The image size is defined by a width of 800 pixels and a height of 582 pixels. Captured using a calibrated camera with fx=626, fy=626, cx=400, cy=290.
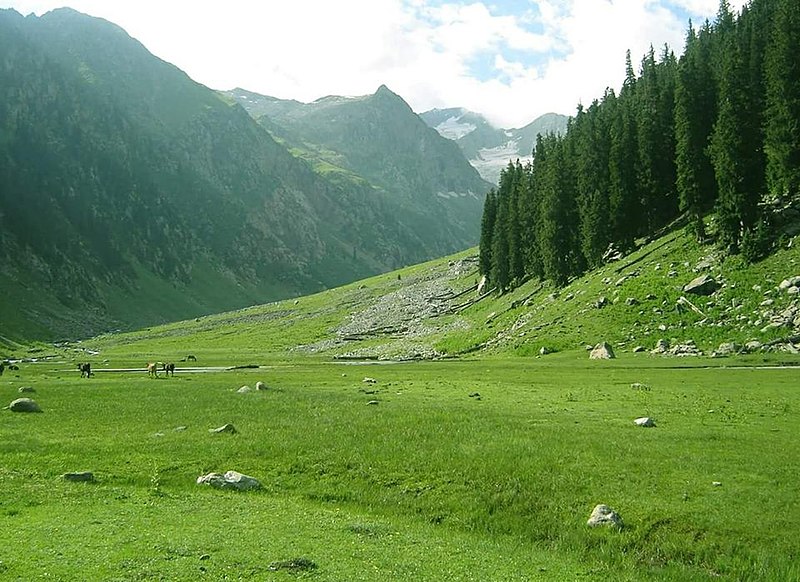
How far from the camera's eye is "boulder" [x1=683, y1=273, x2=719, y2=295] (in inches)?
2372

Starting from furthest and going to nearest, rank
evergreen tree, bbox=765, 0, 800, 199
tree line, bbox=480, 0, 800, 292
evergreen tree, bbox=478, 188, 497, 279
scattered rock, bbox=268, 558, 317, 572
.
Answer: evergreen tree, bbox=478, 188, 497, 279, tree line, bbox=480, 0, 800, 292, evergreen tree, bbox=765, 0, 800, 199, scattered rock, bbox=268, 558, 317, 572

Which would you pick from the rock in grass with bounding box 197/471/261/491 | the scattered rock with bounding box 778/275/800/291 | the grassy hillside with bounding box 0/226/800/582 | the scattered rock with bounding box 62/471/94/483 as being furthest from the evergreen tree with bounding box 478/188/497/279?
the scattered rock with bounding box 62/471/94/483

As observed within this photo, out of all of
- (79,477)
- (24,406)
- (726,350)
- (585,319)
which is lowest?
(726,350)

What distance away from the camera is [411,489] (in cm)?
2166

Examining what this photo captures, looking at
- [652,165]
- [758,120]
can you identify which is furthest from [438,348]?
[758,120]

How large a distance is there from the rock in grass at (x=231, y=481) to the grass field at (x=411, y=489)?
397mm

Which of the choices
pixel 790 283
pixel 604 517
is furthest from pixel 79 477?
pixel 790 283

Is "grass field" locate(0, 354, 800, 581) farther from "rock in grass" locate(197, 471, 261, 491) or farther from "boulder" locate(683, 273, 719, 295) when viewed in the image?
"boulder" locate(683, 273, 719, 295)

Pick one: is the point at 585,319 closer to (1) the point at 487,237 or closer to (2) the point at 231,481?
(2) the point at 231,481

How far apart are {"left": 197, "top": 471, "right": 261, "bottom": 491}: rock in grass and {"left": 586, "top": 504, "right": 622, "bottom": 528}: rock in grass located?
1103 centimetres

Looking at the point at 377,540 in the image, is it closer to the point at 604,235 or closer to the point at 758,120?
the point at 758,120

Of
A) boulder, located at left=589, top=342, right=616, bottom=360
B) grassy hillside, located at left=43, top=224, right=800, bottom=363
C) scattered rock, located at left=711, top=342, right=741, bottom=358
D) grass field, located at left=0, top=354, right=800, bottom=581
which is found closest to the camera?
grass field, located at left=0, top=354, right=800, bottom=581

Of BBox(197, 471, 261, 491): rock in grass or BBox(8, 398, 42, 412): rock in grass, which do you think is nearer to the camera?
BBox(197, 471, 261, 491): rock in grass

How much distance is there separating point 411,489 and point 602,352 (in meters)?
40.5
